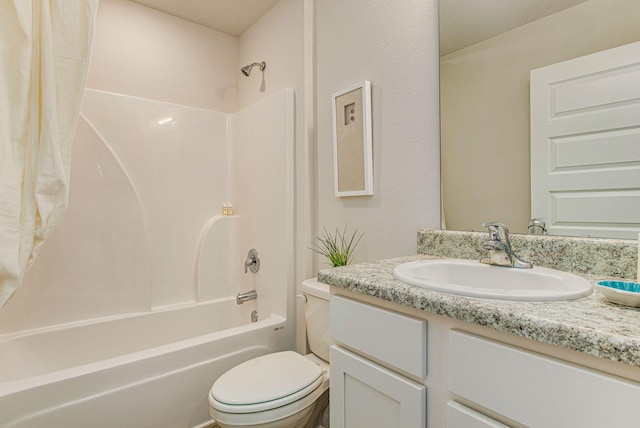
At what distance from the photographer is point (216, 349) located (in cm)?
161

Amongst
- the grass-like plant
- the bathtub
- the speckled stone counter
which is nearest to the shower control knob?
the bathtub

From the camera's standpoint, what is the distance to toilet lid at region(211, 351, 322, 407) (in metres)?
1.22

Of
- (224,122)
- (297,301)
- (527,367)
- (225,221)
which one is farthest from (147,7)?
(527,367)

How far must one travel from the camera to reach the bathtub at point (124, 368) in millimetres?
1236

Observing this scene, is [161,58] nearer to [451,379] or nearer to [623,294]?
[451,379]

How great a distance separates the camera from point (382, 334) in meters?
0.85

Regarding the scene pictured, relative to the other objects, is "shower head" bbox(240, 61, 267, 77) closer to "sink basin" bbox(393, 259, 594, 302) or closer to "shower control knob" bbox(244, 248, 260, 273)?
"shower control knob" bbox(244, 248, 260, 273)

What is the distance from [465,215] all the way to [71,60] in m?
1.42

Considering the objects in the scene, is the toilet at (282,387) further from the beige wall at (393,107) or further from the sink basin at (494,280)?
the sink basin at (494,280)

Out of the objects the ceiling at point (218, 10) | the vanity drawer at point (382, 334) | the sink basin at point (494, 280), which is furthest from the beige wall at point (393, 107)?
the ceiling at point (218, 10)

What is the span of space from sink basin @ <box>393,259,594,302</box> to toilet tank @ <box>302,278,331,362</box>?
575mm

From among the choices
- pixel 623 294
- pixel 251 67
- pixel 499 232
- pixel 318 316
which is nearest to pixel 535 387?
pixel 623 294

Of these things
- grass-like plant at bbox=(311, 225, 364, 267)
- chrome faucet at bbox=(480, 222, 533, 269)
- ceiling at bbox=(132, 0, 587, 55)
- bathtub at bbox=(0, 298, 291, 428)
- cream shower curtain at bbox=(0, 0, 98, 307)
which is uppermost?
ceiling at bbox=(132, 0, 587, 55)

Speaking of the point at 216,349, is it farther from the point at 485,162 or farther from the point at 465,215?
the point at 485,162
